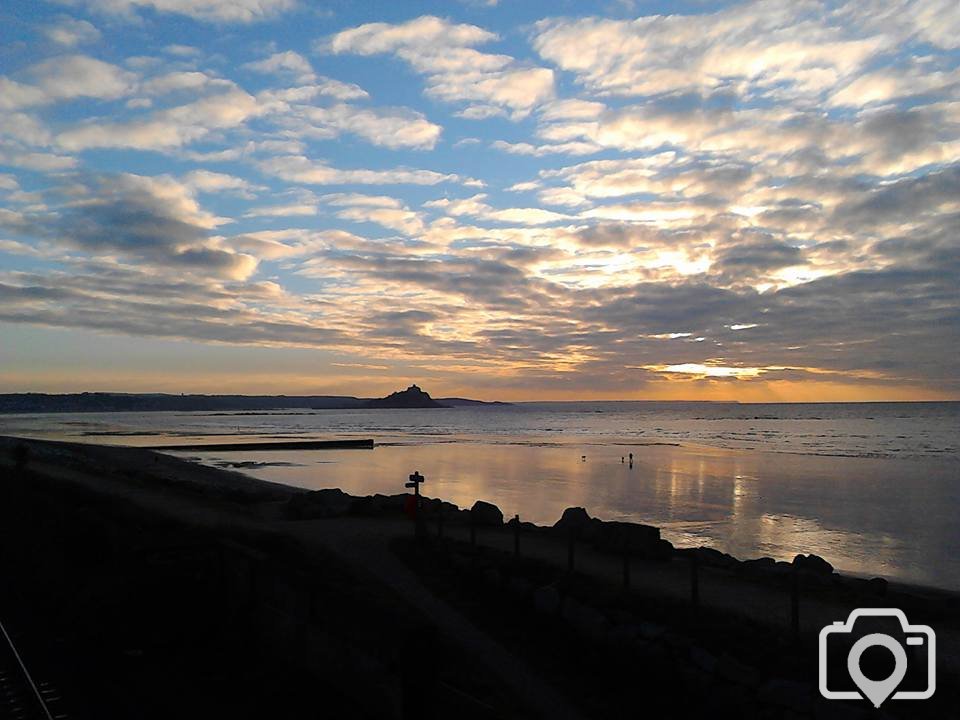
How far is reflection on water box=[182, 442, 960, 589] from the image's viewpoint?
26031 millimetres

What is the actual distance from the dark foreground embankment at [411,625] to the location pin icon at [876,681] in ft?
0.88

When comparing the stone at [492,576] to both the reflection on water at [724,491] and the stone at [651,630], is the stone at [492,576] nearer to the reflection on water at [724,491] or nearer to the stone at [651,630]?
the stone at [651,630]

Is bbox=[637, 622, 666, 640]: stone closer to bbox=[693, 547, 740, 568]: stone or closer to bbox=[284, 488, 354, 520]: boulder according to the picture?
bbox=[693, 547, 740, 568]: stone

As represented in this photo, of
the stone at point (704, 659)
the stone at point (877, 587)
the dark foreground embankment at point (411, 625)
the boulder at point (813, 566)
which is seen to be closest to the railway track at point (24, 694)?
the dark foreground embankment at point (411, 625)

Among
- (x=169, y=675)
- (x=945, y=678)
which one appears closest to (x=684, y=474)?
(x=945, y=678)

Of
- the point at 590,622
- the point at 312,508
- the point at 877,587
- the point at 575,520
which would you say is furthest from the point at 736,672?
the point at 312,508

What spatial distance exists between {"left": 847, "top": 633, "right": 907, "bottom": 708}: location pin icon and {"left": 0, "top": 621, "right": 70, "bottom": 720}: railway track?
913 cm

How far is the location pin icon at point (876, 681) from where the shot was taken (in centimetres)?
957

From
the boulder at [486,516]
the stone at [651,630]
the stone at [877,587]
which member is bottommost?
the stone at [651,630]

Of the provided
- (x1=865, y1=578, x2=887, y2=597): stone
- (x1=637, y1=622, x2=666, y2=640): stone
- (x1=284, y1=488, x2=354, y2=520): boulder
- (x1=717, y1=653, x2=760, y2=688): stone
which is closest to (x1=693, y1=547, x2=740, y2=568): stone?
(x1=865, y1=578, x2=887, y2=597): stone

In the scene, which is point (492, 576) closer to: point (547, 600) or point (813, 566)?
point (547, 600)

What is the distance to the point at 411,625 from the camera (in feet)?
24.2
